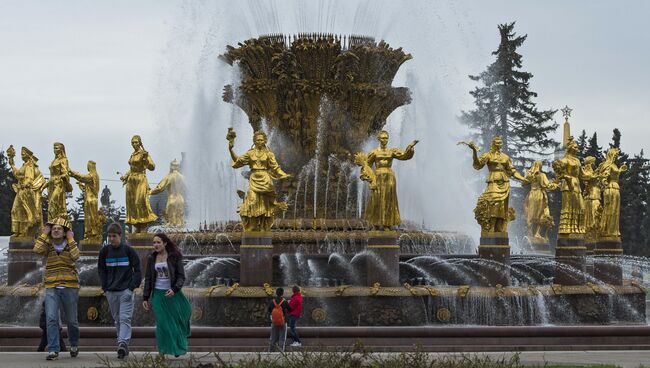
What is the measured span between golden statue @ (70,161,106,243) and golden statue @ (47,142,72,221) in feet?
3.96

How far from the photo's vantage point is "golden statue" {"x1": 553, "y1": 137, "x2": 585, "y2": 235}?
78.9 ft

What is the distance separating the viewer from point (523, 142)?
6700 cm

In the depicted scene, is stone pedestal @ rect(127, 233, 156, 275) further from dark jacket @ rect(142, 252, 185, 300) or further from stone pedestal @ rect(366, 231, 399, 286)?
dark jacket @ rect(142, 252, 185, 300)

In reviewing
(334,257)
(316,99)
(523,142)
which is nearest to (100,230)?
(316,99)

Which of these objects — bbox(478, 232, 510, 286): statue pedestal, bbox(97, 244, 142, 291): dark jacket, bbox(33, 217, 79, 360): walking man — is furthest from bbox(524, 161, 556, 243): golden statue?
bbox(33, 217, 79, 360): walking man

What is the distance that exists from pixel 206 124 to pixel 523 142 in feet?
131

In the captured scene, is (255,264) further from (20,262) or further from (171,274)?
(20,262)

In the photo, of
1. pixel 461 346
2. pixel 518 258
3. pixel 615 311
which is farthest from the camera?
pixel 518 258

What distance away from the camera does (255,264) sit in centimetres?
2069

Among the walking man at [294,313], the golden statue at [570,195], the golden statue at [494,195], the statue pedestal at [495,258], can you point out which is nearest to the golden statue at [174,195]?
the golden statue at [494,195]

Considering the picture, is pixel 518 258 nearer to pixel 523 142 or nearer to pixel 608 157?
pixel 608 157

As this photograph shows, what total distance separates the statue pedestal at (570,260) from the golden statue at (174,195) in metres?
9.82

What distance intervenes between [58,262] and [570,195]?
1307cm

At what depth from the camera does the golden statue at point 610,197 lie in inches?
1064
